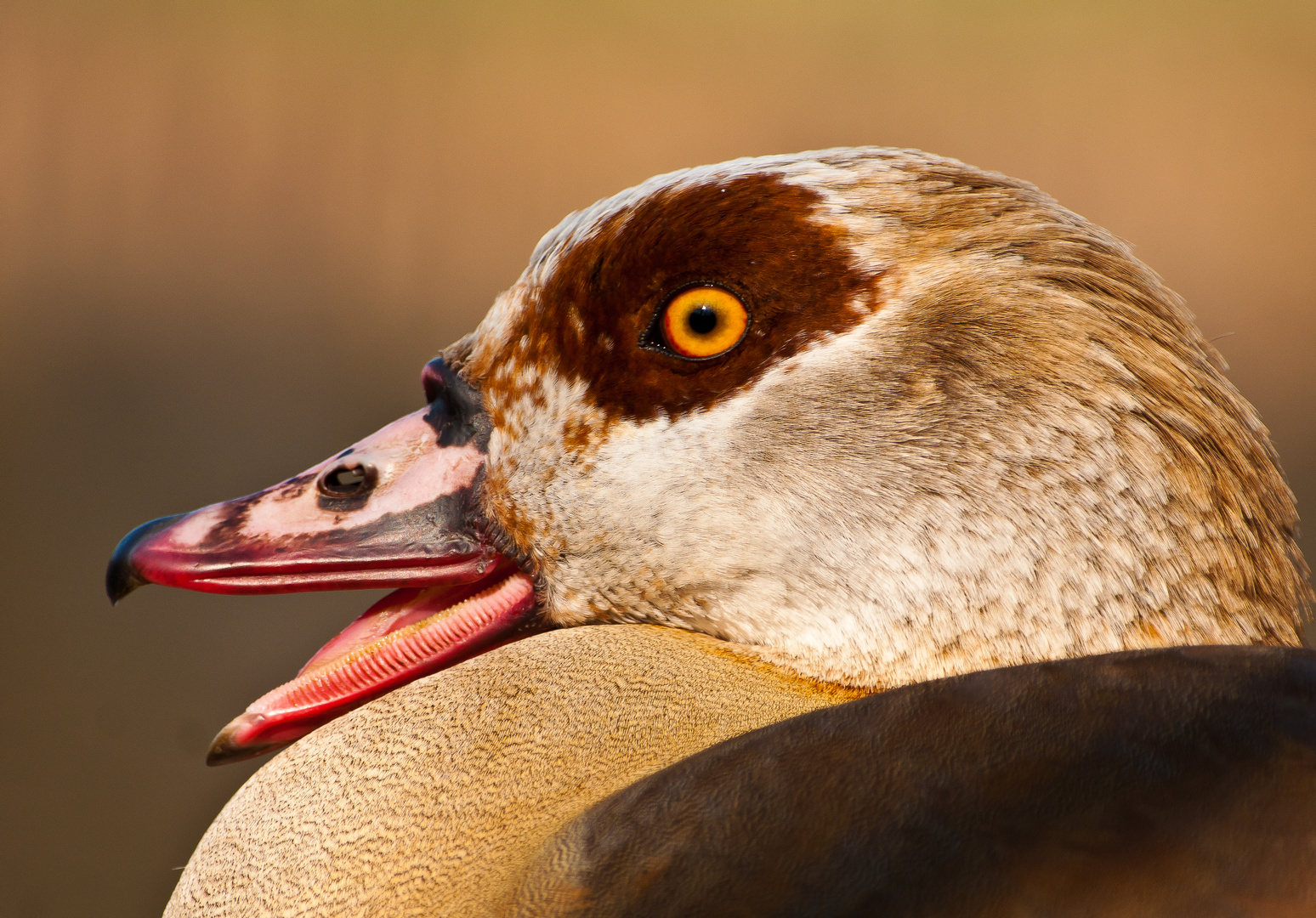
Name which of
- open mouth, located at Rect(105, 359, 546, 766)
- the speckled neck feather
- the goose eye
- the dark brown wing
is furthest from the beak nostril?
the dark brown wing

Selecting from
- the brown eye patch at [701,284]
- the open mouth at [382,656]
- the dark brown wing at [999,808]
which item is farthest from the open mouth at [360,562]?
the dark brown wing at [999,808]

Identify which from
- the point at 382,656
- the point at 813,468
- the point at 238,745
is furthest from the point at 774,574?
the point at 238,745

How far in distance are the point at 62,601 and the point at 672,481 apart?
1.94 m

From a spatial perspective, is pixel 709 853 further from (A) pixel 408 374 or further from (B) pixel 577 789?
(A) pixel 408 374

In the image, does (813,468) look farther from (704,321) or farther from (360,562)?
(360,562)

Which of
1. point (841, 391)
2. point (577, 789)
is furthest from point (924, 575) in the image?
point (577, 789)

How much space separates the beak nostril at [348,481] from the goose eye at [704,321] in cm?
27

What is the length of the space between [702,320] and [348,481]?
312 millimetres

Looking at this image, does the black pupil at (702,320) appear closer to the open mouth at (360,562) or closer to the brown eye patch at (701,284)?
the brown eye patch at (701,284)

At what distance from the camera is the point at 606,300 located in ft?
2.92

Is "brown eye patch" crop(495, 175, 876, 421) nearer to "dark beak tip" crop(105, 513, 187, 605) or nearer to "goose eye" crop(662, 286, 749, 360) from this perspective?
"goose eye" crop(662, 286, 749, 360)

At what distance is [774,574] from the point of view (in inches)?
33.3

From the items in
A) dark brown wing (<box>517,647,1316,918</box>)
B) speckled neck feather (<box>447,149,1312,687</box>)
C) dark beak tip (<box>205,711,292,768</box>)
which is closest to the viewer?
dark brown wing (<box>517,647,1316,918</box>)

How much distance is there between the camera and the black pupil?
865 mm
